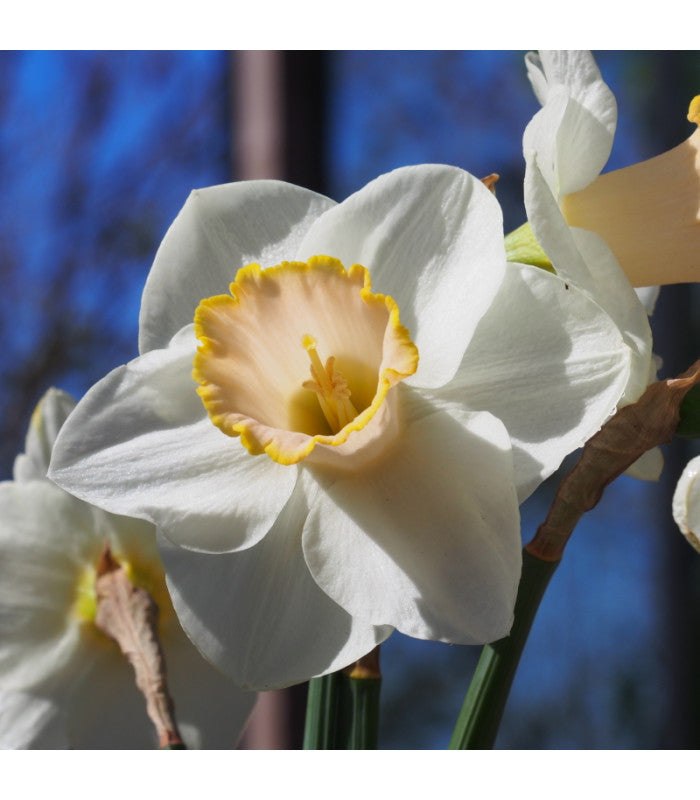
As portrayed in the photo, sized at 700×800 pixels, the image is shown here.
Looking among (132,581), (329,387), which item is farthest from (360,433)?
(132,581)

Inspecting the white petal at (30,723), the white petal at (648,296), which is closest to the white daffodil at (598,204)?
the white petal at (648,296)

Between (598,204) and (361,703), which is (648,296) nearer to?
(598,204)

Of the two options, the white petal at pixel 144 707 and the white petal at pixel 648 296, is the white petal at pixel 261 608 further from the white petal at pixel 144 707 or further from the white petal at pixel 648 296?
the white petal at pixel 648 296

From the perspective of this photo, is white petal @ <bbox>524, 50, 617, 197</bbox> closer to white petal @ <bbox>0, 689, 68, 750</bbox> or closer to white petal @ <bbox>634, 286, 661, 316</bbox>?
white petal @ <bbox>634, 286, 661, 316</bbox>

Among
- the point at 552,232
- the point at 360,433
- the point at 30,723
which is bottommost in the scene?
the point at 30,723

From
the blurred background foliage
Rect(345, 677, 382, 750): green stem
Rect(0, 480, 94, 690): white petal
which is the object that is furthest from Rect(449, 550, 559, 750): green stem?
the blurred background foliage

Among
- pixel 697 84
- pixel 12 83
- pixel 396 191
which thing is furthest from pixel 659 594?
pixel 396 191

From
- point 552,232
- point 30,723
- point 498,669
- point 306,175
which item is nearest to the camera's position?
point 552,232
